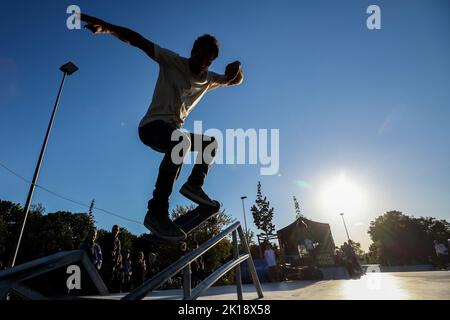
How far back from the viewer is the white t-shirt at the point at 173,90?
105 inches

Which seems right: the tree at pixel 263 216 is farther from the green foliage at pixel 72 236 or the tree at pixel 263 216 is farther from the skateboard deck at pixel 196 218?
the skateboard deck at pixel 196 218

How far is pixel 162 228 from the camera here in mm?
2465

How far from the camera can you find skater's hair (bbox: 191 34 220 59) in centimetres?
290

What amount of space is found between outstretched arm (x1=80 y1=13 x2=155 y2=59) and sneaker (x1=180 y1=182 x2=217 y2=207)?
1551mm

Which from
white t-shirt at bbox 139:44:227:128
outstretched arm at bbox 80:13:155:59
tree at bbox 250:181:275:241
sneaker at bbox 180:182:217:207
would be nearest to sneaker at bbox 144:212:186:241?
sneaker at bbox 180:182:217:207

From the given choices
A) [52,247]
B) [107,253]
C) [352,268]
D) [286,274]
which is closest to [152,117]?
[52,247]

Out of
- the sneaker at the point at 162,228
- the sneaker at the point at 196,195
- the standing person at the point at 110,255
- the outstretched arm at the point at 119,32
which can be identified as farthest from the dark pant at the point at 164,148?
the standing person at the point at 110,255

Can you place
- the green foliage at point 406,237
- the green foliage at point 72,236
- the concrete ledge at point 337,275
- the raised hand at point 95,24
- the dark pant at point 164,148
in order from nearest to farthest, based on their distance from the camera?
the raised hand at point 95,24
the dark pant at point 164,148
the concrete ledge at point 337,275
the green foliage at point 72,236
the green foliage at point 406,237

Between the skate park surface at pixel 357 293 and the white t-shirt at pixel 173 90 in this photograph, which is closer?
the white t-shirt at pixel 173 90

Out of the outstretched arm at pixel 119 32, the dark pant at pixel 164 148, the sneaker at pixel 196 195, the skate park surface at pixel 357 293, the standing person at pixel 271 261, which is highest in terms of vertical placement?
the outstretched arm at pixel 119 32

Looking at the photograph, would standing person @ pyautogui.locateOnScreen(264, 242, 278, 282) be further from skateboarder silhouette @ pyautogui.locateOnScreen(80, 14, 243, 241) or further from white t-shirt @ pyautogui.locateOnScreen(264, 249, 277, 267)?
skateboarder silhouette @ pyautogui.locateOnScreen(80, 14, 243, 241)

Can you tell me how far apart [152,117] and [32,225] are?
51819mm
